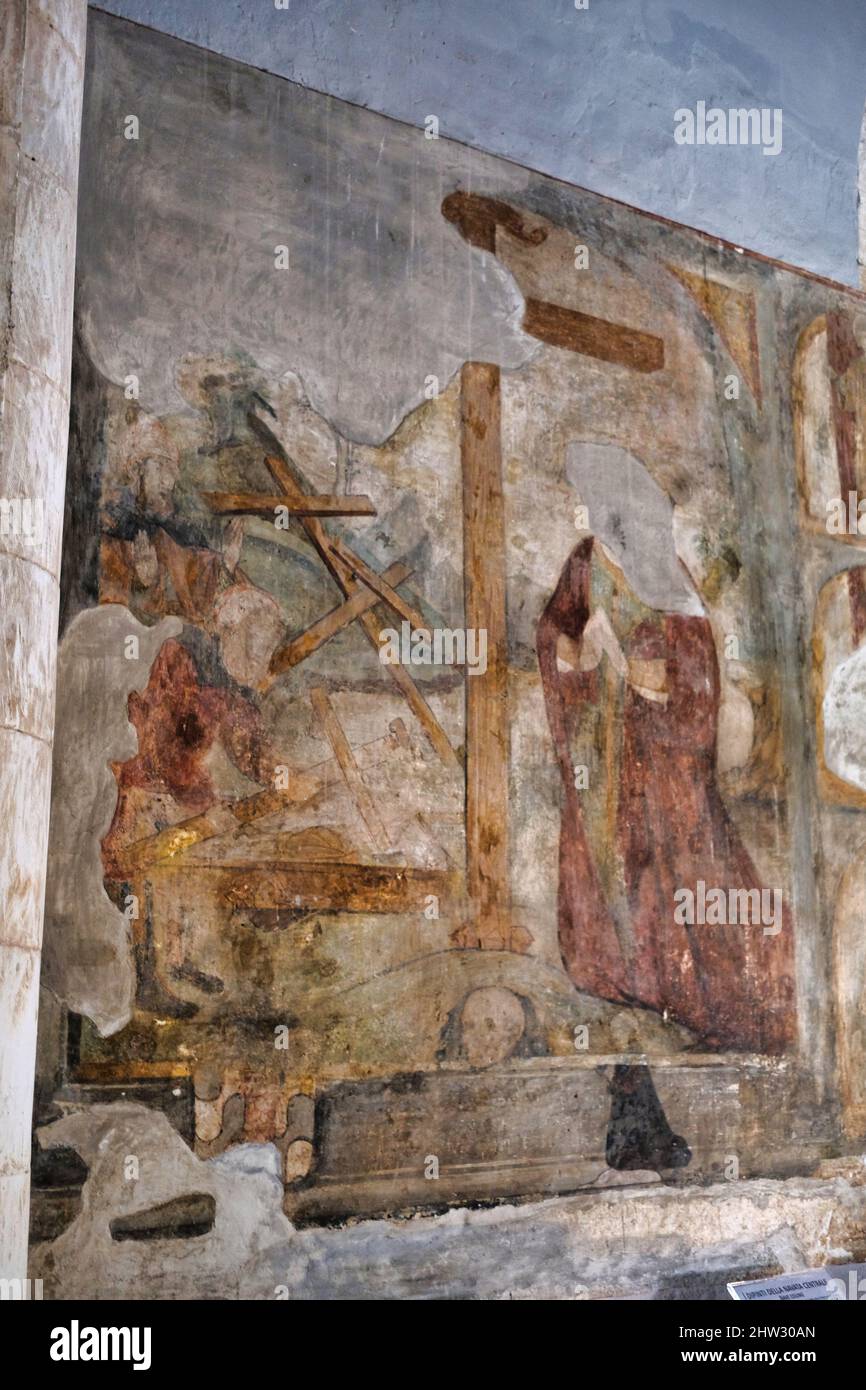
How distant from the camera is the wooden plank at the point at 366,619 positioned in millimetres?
6172

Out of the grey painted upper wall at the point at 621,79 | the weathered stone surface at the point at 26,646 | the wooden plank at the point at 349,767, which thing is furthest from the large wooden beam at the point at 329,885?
the grey painted upper wall at the point at 621,79

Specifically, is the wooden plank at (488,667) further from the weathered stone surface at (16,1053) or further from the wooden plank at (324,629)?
the weathered stone surface at (16,1053)

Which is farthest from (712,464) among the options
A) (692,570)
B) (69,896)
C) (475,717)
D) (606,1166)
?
(69,896)

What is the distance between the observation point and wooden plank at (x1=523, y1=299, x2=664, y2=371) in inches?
284

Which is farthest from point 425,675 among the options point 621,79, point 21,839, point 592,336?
point 621,79

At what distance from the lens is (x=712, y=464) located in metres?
7.84

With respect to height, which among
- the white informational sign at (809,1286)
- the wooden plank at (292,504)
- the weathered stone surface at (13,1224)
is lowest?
the white informational sign at (809,1286)

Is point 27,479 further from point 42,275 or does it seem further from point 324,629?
point 324,629

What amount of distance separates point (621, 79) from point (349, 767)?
12.7ft

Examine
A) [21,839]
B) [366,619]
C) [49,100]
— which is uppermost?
[49,100]

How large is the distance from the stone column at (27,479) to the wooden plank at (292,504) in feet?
5.19

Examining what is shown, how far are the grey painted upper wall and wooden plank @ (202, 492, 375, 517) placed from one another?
1859 millimetres

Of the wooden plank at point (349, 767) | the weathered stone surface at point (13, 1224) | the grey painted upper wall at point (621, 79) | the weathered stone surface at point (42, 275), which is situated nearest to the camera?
the weathered stone surface at point (13, 1224)

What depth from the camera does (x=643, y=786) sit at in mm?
7168
